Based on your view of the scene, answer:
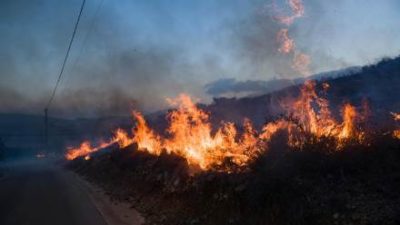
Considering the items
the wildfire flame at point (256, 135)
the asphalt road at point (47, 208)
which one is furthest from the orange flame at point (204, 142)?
the asphalt road at point (47, 208)

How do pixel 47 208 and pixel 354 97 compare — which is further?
pixel 354 97

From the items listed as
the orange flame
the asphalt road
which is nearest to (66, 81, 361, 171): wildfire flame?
the orange flame

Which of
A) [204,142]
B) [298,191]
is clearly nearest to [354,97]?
[204,142]

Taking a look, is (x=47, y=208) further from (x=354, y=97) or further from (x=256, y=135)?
(x=354, y=97)

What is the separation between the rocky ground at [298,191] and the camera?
8219mm

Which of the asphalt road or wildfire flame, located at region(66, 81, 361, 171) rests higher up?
wildfire flame, located at region(66, 81, 361, 171)

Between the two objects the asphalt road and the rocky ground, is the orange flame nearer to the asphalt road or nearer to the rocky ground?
the rocky ground

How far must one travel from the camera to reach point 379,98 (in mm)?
23406

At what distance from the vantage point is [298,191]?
30.3 ft

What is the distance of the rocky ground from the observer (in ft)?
27.0

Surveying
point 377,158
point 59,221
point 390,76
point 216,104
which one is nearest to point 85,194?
point 59,221

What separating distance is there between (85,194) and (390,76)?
21864 millimetres

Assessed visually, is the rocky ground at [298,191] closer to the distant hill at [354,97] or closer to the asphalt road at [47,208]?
the asphalt road at [47,208]

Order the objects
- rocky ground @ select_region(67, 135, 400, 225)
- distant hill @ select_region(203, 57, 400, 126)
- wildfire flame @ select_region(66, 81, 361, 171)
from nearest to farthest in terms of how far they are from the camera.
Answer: rocky ground @ select_region(67, 135, 400, 225) < wildfire flame @ select_region(66, 81, 361, 171) < distant hill @ select_region(203, 57, 400, 126)
